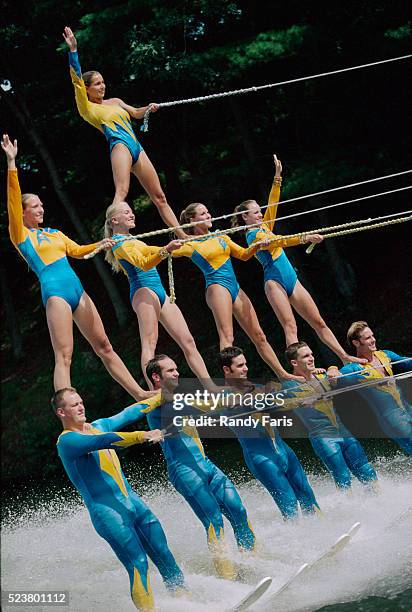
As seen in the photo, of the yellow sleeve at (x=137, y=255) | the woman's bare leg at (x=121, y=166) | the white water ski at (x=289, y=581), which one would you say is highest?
the woman's bare leg at (x=121, y=166)

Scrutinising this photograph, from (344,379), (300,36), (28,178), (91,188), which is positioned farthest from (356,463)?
(28,178)

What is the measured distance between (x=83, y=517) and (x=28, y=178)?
1044cm

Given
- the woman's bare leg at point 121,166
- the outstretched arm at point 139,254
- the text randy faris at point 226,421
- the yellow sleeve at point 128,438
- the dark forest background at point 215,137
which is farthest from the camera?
the dark forest background at point 215,137

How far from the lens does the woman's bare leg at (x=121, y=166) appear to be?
9484 millimetres

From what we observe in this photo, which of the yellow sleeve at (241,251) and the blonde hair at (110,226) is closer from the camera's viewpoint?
the blonde hair at (110,226)

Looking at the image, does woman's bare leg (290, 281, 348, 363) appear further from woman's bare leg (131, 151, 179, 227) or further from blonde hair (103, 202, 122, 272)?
blonde hair (103, 202, 122, 272)

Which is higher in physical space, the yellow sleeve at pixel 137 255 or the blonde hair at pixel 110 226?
the blonde hair at pixel 110 226

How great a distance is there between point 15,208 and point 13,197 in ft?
0.48

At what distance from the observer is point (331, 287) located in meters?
18.5

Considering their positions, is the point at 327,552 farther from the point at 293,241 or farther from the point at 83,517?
the point at 83,517

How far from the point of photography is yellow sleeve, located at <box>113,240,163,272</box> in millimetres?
8846

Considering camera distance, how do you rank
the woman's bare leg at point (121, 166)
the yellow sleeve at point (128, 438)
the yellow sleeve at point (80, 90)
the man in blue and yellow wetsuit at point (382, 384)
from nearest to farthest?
the yellow sleeve at point (128, 438), the yellow sleeve at point (80, 90), the woman's bare leg at point (121, 166), the man in blue and yellow wetsuit at point (382, 384)

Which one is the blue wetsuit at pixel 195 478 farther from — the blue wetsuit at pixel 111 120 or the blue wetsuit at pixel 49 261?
the blue wetsuit at pixel 111 120

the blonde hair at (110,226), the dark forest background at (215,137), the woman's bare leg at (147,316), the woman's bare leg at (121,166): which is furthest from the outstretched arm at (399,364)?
the dark forest background at (215,137)
